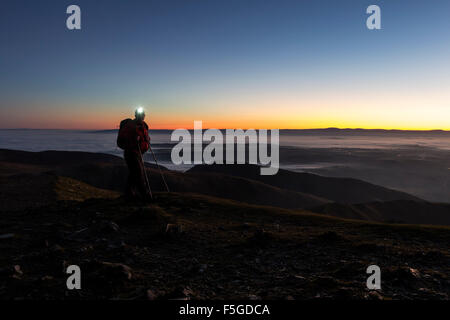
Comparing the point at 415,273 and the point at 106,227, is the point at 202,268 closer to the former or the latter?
the point at 106,227

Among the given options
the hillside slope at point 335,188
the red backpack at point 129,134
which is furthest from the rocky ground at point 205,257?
the hillside slope at point 335,188

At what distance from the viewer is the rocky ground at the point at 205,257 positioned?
4.84 meters

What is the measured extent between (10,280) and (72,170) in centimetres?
6443

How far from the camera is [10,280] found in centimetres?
499

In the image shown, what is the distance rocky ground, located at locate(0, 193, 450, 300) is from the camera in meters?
4.84

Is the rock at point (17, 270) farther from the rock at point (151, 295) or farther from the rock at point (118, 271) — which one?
the rock at point (151, 295)

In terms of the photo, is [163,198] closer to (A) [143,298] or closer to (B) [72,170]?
(A) [143,298]

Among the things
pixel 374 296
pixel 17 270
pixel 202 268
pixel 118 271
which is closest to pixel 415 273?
pixel 374 296

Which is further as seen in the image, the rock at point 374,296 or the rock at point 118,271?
the rock at point 118,271

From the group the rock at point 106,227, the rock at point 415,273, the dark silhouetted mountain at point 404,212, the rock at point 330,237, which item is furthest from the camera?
the dark silhouetted mountain at point 404,212

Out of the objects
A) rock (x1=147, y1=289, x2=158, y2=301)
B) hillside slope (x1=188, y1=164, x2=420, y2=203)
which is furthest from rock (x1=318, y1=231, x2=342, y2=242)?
hillside slope (x1=188, y1=164, x2=420, y2=203)

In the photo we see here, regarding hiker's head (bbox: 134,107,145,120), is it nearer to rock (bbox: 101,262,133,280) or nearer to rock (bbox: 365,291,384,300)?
rock (bbox: 101,262,133,280)

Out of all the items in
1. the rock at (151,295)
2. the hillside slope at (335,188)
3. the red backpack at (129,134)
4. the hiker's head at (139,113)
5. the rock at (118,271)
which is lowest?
the hillside slope at (335,188)
